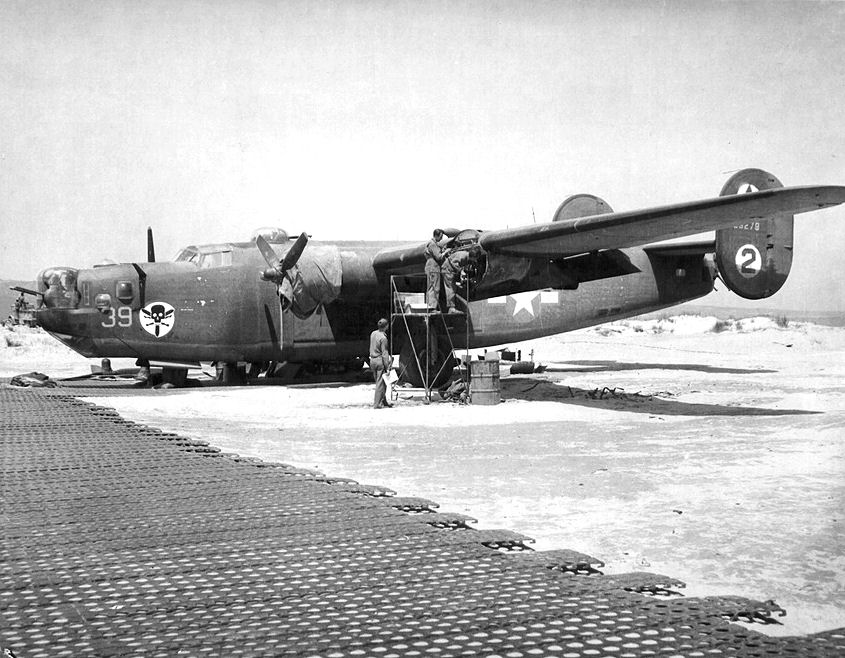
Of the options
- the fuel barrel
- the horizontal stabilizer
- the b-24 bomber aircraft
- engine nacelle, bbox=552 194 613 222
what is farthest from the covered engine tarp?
engine nacelle, bbox=552 194 613 222

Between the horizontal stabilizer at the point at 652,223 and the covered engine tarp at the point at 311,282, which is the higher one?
the horizontal stabilizer at the point at 652,223

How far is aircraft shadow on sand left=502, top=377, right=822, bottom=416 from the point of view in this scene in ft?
41.0

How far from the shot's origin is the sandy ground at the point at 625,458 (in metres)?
4.80

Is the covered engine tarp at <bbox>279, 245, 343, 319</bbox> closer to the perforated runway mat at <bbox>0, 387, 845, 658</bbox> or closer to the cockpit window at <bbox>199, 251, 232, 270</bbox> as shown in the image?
the cockpit window at <bbox>199, 251, 232, 270</bbox>

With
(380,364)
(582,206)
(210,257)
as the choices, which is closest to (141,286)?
(210,257)

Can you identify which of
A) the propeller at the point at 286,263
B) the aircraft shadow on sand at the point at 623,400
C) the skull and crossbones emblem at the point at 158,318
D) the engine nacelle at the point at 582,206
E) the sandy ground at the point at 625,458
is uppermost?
the engine nacelle at the point at 582,206

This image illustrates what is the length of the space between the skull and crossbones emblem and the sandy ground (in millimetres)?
1489

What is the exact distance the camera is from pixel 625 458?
8.38m

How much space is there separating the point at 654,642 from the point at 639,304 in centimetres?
1811

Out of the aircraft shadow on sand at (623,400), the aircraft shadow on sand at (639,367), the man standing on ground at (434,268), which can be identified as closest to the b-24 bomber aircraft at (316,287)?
the man standing on ground at (434,268)

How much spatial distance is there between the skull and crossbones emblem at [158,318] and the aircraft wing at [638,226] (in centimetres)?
436

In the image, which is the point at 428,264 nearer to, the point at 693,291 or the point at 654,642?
the point at 693,291

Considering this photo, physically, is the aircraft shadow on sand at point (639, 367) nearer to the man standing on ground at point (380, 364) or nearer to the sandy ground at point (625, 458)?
the sandy ground at point (625, 458)

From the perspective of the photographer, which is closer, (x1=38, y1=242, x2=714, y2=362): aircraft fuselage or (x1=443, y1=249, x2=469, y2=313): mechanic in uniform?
(x1=443, y1=249, x2=469, y2=313): mechanic in uniform
